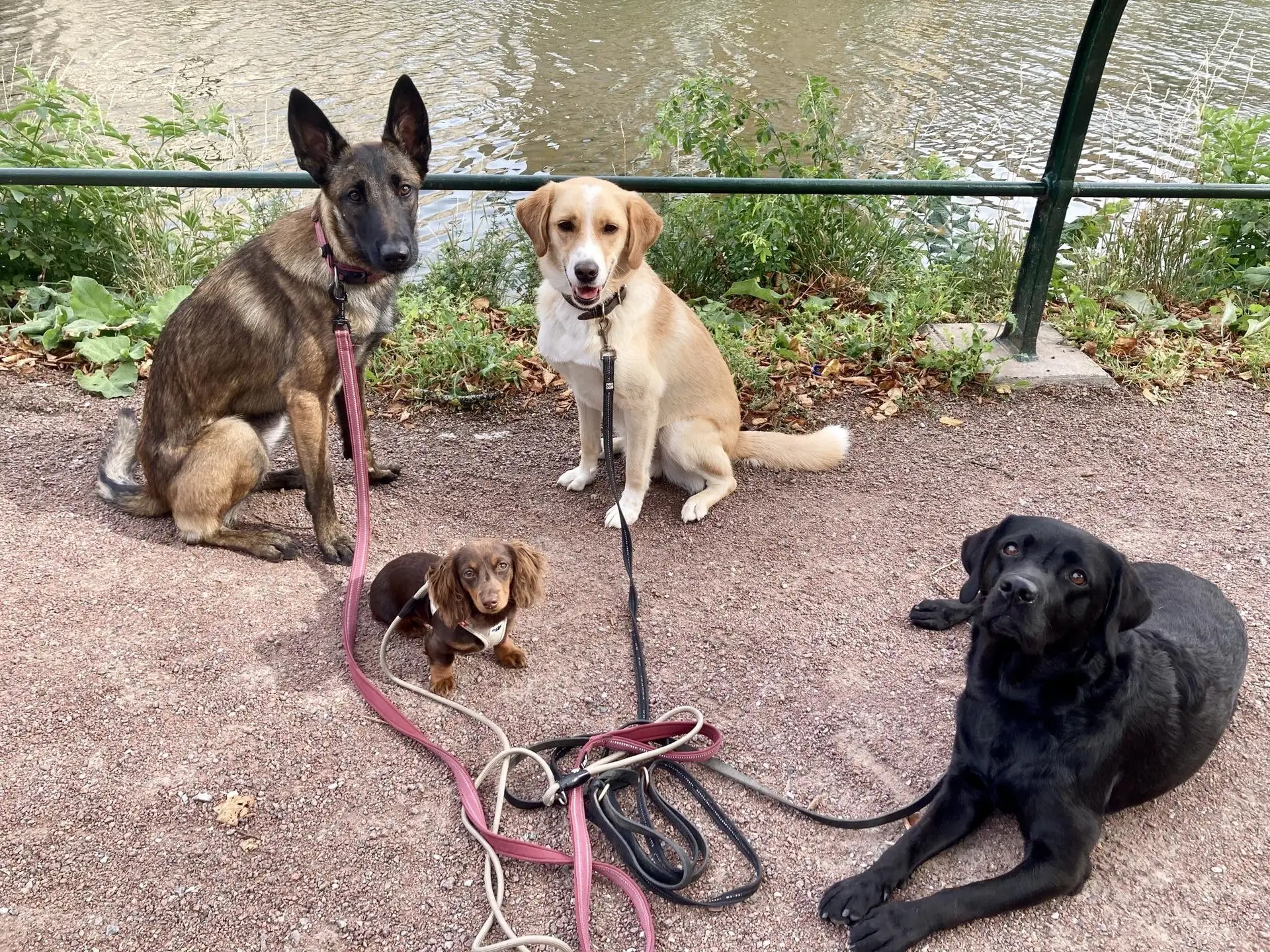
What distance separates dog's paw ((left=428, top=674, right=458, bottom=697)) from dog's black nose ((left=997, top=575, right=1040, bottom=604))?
1.69 meters

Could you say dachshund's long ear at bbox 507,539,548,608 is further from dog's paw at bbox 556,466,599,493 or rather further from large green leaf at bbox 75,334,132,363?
large green leaf at bbox 75,334,132,363

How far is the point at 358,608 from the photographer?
3342 millimetres

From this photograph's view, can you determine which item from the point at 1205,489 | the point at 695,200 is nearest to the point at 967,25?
the point at 695,200

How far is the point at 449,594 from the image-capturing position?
2.71 metres

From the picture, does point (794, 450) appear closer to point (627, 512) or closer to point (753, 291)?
point (627, 512)

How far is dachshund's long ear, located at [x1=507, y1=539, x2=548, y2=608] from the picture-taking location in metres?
2.79

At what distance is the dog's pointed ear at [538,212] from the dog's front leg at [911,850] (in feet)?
7.66

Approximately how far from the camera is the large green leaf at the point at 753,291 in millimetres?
5652

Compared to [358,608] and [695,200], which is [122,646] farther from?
[695,200]

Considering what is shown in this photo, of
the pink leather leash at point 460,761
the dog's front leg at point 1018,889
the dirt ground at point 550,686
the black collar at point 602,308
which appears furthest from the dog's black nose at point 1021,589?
the black collar at point 602,308

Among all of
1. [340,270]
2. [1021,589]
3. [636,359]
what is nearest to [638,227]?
[636,359]

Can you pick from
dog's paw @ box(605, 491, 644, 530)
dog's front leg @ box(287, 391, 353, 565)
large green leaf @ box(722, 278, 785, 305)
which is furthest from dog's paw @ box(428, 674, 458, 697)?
large green leaf @ box(722, 278, 785, 305)

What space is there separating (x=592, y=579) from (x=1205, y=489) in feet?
9.37

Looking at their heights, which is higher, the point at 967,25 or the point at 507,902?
the point at 967,25
